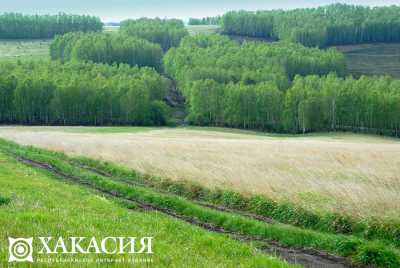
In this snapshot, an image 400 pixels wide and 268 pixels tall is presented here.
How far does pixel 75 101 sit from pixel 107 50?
7694 cm

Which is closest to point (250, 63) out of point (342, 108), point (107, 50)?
point (107, 50)

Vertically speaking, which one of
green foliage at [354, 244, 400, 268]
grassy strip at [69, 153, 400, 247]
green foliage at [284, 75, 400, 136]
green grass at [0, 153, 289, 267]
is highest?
green grass at [0, 153, 289, 267]

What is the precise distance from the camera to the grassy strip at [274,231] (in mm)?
19219

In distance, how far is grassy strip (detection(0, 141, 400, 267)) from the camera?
19.2m

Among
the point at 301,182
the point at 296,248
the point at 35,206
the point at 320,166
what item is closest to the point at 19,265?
the point at 35,206

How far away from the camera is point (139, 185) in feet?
110

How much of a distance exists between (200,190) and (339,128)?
82.9m

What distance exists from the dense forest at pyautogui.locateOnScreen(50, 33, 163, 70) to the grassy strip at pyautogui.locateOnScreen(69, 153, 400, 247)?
148 m

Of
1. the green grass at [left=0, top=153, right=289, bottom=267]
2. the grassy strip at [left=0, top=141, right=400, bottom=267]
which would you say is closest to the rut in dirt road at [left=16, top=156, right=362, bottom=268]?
the grassy strip at [left=0, top=141, right=400, bottom=267]

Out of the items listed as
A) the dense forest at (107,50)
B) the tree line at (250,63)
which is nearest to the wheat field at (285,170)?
the tree line at (250,63)

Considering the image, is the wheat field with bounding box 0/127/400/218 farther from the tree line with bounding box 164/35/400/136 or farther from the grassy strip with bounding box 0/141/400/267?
the tree line with bounding box 164/35/400/136

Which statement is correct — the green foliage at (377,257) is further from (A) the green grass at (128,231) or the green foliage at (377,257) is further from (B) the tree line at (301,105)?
(B) the tree line at (301,105)

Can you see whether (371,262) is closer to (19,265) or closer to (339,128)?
(19,265)

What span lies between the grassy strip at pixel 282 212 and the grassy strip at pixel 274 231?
1341 mm
